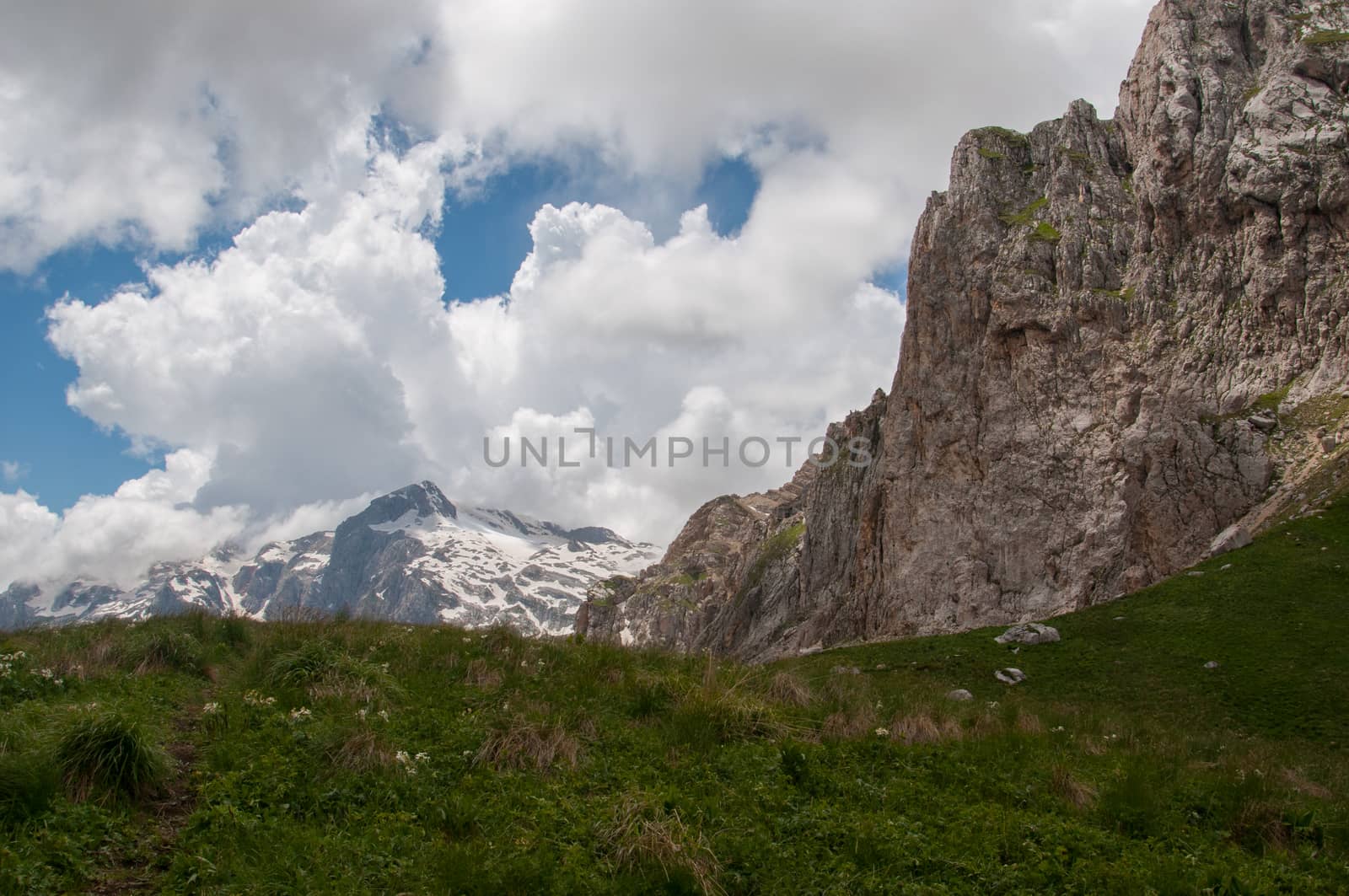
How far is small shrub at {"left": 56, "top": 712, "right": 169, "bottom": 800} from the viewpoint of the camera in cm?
729

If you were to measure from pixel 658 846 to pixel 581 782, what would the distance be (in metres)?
1.74

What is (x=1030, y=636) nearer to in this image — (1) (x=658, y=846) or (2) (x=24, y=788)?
(1) (x=658, y=846)

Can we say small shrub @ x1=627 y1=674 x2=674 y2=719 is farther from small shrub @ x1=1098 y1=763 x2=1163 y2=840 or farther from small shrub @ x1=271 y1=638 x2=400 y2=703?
small shrub @ x1=1098 y1=763 x2=1163 y2=840

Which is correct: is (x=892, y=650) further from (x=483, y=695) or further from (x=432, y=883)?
(x=432, y=883)

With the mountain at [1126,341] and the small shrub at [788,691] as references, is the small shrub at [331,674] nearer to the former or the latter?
the small shrub at [788,691]

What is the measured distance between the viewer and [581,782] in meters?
8.35

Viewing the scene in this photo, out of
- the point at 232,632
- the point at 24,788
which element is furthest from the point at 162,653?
the point at 24,788

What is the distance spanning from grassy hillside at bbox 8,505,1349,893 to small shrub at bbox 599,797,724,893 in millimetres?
23

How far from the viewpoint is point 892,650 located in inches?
1192

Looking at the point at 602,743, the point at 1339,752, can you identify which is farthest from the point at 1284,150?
the point at 602,743

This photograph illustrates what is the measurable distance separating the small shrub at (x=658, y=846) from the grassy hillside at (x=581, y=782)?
0.02 m

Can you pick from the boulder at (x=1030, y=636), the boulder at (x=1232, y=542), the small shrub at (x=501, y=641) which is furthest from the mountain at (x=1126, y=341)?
the small shrub at (x=501, y=641)

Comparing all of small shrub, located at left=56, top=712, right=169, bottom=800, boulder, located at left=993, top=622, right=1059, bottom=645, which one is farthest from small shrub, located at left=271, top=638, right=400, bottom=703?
boulder, located at left=993, top=622, right=1059, bottom=645

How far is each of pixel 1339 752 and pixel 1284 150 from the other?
177 ft
